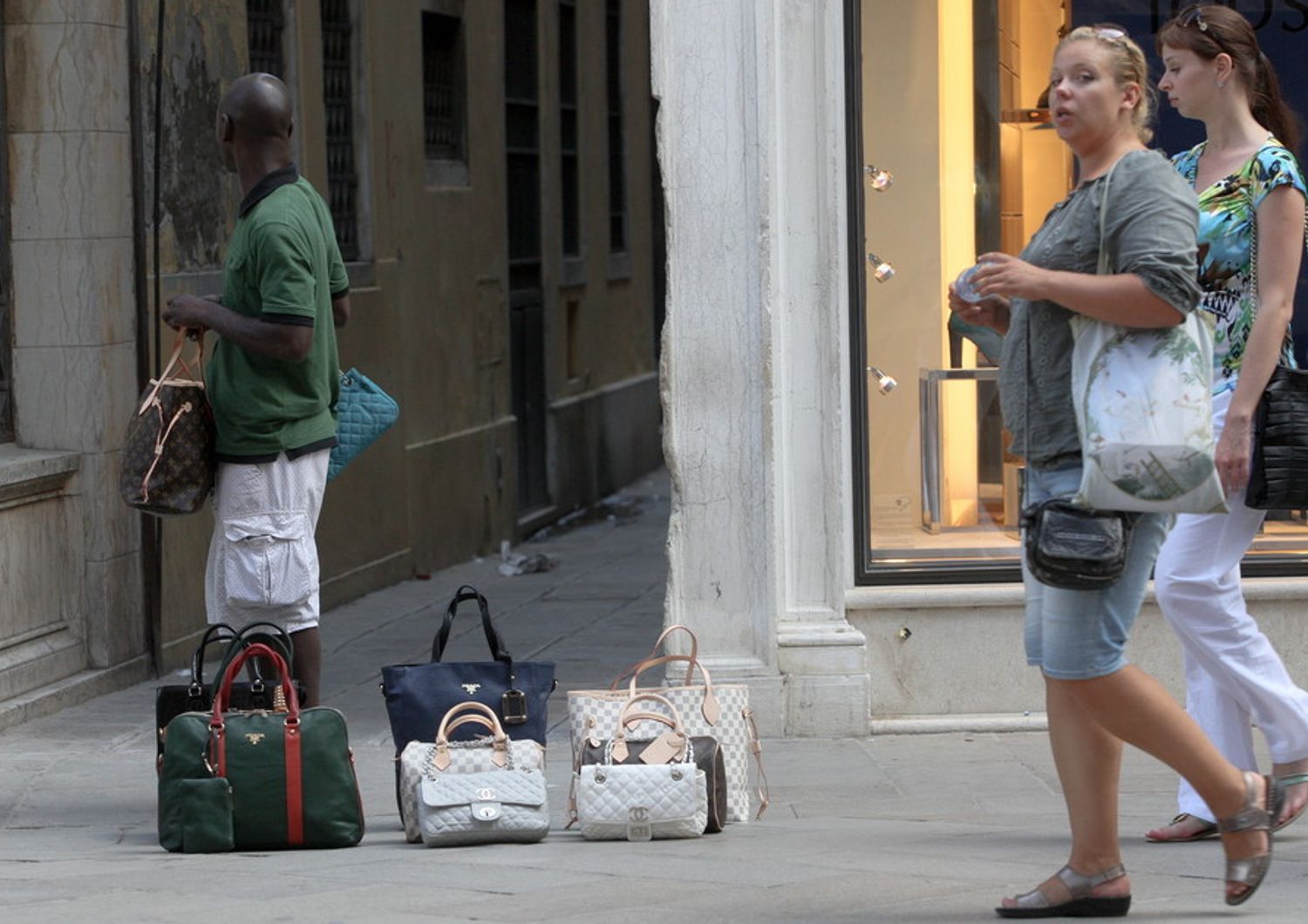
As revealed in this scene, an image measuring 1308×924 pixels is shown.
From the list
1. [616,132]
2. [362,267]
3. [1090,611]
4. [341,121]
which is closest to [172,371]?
[1090,611]

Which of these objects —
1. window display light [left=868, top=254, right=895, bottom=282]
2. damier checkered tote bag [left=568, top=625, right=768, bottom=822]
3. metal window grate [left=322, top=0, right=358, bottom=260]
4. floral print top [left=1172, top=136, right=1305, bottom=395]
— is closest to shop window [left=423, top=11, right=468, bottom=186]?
metal window grate [left=322, top=0, right=358, bottom=260]

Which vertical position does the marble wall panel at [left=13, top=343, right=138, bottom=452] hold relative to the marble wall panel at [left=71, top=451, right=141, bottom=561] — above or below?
above

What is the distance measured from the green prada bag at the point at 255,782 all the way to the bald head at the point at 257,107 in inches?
62.9

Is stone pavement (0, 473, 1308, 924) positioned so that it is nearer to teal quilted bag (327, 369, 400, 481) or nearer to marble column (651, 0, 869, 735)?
marble column (651, 0, 869, 735)

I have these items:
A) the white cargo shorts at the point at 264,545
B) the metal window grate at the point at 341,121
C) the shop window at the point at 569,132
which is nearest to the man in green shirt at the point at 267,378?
the white cargo shorts at the point at 264,545

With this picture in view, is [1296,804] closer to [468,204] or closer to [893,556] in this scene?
[893,556]

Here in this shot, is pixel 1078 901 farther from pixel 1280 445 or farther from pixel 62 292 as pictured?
pixel 62 292

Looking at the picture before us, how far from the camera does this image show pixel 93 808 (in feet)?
22.0

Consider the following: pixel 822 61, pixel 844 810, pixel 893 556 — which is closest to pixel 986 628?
pixel 893 556

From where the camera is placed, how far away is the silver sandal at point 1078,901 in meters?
4.71

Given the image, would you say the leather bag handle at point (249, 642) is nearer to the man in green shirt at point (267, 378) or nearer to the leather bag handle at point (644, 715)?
the man in green shirt at point (267, 378)

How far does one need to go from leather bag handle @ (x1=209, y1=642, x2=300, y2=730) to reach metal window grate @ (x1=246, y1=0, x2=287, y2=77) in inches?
209

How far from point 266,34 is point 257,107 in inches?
193

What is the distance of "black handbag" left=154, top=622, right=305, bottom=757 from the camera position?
607 cm
